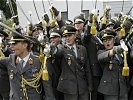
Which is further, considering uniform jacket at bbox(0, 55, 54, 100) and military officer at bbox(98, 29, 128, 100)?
military officer at bbox(98, 29, 128, 100)

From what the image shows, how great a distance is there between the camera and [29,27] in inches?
275

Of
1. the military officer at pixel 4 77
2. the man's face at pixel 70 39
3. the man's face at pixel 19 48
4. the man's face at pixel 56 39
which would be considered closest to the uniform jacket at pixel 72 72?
the man's face at pixel 70 39

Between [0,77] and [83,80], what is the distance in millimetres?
1303

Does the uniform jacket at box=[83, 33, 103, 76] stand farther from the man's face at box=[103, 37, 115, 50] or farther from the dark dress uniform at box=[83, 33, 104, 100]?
the man's face at box=[103, 37, 115, 50]

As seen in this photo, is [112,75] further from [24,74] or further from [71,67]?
[24,74]

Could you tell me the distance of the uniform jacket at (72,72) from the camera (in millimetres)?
5195

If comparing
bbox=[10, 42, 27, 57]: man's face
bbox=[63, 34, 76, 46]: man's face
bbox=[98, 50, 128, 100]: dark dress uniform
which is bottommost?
bbox=[98, 50, 128, 100]: dark dress uniform

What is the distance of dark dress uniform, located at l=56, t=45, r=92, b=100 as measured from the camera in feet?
17.0

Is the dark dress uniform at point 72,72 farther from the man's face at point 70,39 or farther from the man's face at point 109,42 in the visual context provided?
the man's face at point 109,42

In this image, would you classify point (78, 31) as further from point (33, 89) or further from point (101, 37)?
point (33, 89)

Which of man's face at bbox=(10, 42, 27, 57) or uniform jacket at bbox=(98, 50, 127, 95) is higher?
man's face at bbox=(10, 42, 27, 57)

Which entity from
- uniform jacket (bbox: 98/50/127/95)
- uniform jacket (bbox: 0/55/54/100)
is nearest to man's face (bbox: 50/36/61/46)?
uniform jacket (bbox: 98/50/127/95)

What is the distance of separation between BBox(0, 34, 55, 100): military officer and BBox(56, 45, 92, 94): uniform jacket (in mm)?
887

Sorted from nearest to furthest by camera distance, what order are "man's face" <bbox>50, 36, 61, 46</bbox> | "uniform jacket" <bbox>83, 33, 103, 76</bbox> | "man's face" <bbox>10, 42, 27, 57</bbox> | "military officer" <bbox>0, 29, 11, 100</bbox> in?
"man's face" <bbox>10, 42, 27, 57</bbox>
"military officer" <bbox>0, 29, 11, 100</bbox>
"man's face" <bbox>50, 36, 61, 46</bbox>
"uniform jacket" <bbox>83, 33, 103, 76</bbox>
